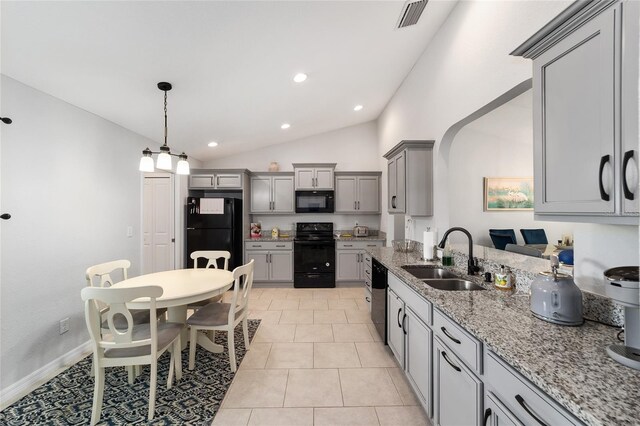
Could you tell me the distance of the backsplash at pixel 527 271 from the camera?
122 centimetres

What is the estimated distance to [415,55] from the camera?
3289 mm

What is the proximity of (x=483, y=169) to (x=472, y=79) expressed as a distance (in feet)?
8.48

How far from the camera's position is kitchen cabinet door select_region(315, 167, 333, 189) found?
526 centimetres

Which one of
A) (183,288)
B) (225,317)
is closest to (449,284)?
(225,317)

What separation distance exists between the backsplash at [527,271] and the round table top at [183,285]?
219cm

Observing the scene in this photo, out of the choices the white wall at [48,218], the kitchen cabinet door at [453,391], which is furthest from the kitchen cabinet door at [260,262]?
the kitchen cabinet door at [453,391]

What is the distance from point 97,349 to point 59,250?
49.7 inches

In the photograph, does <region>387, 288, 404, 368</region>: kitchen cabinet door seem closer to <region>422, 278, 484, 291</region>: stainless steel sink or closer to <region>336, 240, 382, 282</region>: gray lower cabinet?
<region>422, 278, 484, 291</region>: stainless steel sink

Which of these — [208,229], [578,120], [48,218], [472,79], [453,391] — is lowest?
[453,391]

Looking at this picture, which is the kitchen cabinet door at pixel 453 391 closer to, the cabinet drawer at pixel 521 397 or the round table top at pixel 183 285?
the cabinet drawer at pixel 521 397

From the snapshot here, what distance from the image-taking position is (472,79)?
7.32 ft

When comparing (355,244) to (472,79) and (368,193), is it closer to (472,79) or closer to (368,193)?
(368,193)

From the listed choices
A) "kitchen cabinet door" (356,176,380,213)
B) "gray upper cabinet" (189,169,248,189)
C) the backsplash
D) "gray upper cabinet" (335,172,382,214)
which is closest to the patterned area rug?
the backsplash

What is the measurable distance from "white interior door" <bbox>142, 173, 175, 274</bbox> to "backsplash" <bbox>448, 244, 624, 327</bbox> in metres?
4.44
